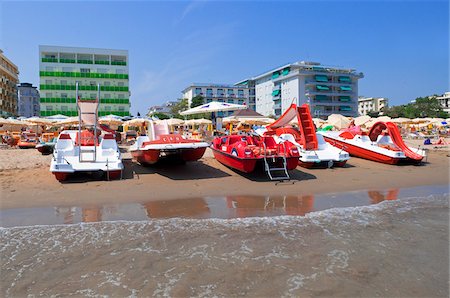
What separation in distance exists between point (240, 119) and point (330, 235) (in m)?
21.2

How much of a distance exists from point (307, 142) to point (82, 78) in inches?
1936

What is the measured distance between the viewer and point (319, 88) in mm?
78562

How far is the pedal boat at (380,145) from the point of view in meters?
13.1

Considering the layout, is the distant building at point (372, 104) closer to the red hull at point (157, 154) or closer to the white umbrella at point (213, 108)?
the white umbrella at point (213, 108)

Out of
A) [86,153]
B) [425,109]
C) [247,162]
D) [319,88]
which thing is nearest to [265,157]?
[247,162]

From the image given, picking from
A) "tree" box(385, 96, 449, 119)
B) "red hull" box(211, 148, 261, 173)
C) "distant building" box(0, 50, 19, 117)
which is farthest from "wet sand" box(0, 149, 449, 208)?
"tree" box(385, 96, 449, 119)

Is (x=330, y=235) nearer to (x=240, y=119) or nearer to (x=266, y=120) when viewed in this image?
(x=240, y=119)

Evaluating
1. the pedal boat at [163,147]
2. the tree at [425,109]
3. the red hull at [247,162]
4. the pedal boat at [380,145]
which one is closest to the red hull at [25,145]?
the pedal boat at [163,147]

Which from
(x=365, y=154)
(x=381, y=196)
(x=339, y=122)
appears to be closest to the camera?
(x=381, y=196)

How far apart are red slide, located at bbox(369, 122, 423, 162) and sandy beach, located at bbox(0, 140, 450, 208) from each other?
1.85 feet

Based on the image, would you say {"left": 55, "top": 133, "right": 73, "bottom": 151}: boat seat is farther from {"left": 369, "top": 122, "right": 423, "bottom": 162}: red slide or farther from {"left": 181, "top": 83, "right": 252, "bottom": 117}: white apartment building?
{"left": 181, "top": 83, "right": 252, "bottom": 117}: white apartment building

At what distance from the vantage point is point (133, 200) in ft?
25.4

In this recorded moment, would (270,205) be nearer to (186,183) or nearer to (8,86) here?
(186,183)

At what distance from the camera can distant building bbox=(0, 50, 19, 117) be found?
60.8 metres
